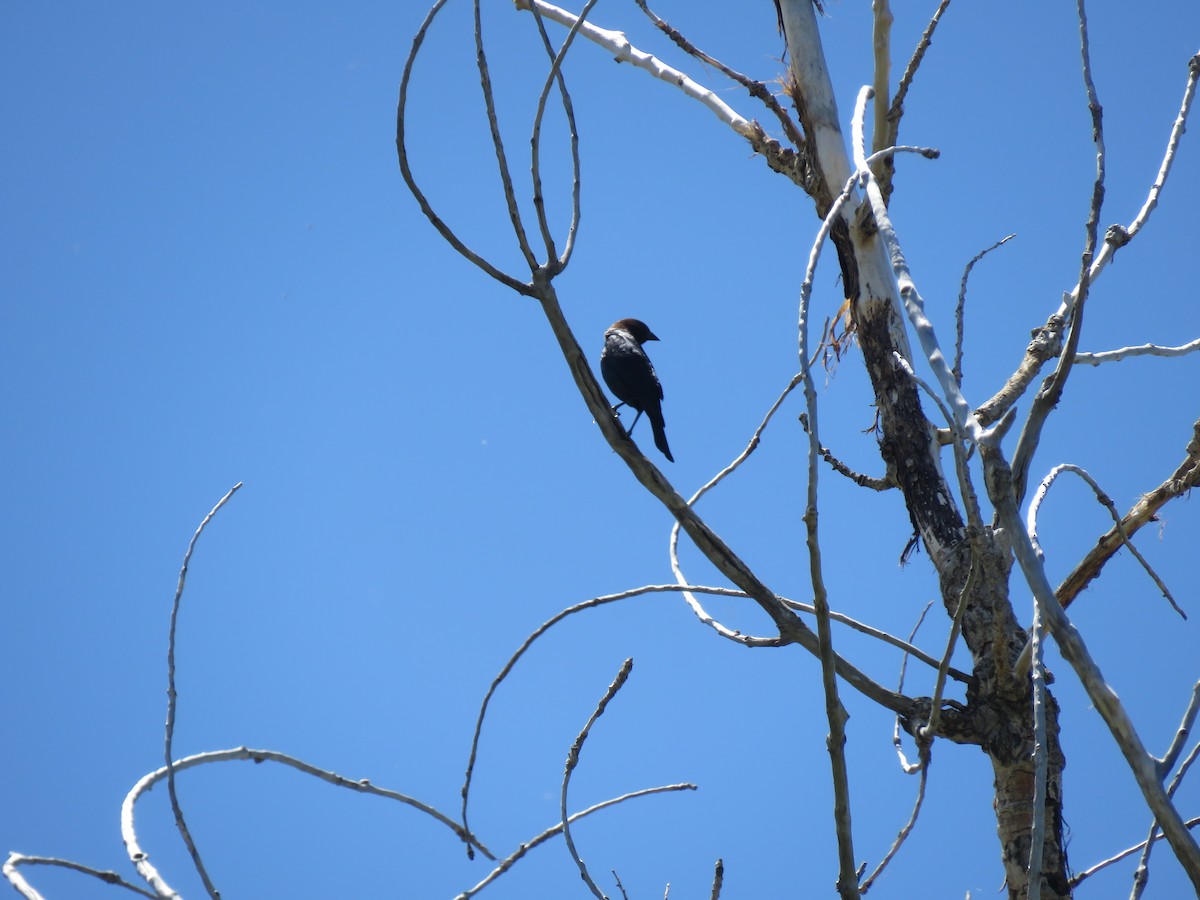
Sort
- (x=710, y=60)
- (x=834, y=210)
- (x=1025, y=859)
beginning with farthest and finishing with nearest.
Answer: (x=710, y=60) → (x=1025, y=859) → (x=834, y=210)

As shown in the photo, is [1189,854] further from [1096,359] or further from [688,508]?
[1096,359]

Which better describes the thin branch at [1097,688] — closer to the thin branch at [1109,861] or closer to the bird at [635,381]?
the thin branch at [1109,861]

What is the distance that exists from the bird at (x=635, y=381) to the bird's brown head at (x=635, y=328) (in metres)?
0.47

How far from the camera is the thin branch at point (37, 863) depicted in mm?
1605

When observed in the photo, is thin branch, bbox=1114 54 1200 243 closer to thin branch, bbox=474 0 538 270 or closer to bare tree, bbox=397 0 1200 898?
bare tree, bbox=397 0 1200 898

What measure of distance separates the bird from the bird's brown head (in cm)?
47

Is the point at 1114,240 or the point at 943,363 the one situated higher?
the point at 1114,240

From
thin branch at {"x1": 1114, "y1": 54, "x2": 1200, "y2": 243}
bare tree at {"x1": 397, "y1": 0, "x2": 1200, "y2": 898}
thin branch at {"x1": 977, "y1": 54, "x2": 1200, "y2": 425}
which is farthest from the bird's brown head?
thin branch at {"x1": 1114, "y1": 54, "x2": 1200, "y2": 243}

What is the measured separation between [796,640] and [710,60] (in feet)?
8.95

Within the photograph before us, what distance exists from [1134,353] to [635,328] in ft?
14.5

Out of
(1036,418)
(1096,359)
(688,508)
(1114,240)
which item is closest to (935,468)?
(1096,359)

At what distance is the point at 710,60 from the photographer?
4457mm

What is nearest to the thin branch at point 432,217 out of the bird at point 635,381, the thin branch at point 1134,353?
the thin branch at point 1134,353

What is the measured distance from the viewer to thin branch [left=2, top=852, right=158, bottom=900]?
1.61 metres
